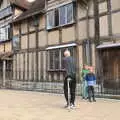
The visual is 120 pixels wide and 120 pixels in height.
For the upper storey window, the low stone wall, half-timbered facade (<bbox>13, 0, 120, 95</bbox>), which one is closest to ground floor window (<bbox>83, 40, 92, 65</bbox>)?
half-timbered facade (<bbox>13, 0, 120, 95</bbox>)

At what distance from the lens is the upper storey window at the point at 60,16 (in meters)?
20.3

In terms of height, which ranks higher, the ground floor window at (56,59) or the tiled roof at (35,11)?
the tiled roof at (35,11)

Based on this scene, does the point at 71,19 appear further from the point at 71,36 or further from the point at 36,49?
the point at 36,49

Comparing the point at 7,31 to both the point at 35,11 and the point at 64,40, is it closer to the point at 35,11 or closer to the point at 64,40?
the point at 35,11

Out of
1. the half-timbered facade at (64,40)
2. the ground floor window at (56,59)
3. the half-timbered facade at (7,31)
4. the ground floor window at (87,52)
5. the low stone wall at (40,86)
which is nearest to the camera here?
the half-timbered facade at (64,40)

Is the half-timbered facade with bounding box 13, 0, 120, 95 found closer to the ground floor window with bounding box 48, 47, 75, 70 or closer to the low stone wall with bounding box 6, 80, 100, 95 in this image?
the ground floor window with bounding box 48, 47, 75, 70

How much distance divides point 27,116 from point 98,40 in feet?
31.9

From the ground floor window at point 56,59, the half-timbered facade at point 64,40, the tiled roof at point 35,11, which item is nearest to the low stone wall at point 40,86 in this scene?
the half-timbered facade at point 64,40

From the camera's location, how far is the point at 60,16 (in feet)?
69.6

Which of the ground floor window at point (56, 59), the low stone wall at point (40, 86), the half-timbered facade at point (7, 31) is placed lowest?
the low stone wall at point (40, 86)

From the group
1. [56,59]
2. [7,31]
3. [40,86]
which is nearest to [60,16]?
[56,59]

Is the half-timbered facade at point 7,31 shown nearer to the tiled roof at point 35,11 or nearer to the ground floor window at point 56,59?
the tiled roof at point 35,11

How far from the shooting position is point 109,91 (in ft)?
50.9

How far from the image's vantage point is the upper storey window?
800 inches
